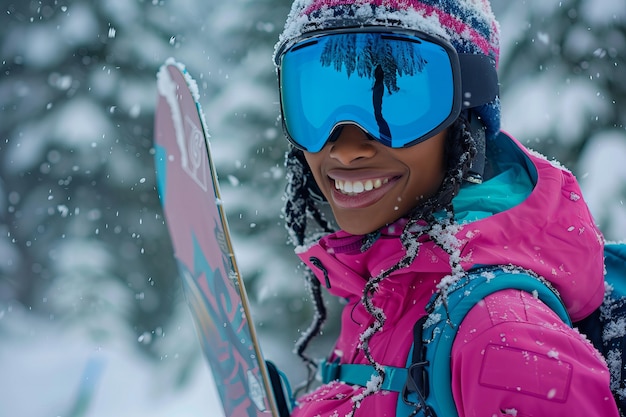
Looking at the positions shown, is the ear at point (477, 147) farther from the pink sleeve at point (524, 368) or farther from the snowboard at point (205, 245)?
the snowboard at point (205, 245)

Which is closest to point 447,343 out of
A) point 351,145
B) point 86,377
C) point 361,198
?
point 361,198

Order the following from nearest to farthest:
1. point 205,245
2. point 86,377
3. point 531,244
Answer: point 531,244 < point 205,245 < point 86,377

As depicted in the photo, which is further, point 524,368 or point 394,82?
point 394,82

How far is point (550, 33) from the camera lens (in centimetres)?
711

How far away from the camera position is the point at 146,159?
8250 mm

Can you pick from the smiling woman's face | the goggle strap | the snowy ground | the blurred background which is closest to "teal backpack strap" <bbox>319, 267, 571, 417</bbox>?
the smiling woman's face

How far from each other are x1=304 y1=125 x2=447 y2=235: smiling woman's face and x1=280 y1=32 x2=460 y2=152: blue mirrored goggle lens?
2.1 inches

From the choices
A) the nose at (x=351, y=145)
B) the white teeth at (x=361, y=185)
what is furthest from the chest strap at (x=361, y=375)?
the nose at (x=351, y=145)

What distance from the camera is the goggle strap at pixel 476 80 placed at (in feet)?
6.03

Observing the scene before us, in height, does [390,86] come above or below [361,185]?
above

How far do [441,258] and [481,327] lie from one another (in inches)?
11.8

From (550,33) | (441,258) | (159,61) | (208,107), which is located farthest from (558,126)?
(441,258)

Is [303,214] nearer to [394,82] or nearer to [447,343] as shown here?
[394,82]

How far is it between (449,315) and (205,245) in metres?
0.94
